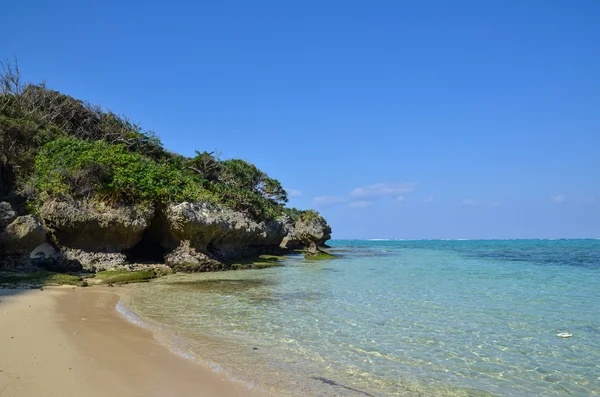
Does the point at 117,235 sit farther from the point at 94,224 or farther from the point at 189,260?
the point at 189,260

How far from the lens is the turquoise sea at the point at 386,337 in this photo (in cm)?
549

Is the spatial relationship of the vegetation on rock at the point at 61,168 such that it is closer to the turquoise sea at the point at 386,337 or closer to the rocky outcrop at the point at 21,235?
the rocky outcrop at the point at 21,235

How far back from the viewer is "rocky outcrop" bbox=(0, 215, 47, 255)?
14859 millimetres

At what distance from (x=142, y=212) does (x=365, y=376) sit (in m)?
16.2

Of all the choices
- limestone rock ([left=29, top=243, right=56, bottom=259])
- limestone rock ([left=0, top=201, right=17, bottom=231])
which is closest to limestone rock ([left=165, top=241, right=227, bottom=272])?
limestone rock ([left=29, top=243, right=56, bottom=259])

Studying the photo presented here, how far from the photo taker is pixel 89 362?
561 centimetres

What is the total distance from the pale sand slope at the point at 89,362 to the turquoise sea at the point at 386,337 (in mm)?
440

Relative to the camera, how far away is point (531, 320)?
9328 mm

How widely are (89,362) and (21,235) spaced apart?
12090mm

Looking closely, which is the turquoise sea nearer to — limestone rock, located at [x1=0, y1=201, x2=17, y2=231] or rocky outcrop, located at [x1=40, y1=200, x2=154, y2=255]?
rocky outcrop, located at [x1=40, y1=200, x2=154, y2=255]

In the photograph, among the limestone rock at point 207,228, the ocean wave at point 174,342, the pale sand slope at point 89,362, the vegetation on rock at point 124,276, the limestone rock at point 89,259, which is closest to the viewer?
the pale sand slope at point 89,362

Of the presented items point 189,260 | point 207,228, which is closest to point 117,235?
point 189,260

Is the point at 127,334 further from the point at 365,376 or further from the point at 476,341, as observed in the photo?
the point at 476,341

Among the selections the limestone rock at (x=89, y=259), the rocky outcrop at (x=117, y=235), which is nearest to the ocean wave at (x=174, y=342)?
the rocky outcrop at (x=117, y=235)
